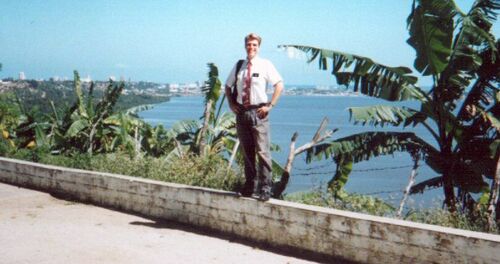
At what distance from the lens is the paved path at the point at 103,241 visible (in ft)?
16.3

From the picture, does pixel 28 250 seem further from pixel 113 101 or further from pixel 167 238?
pixel 113 101

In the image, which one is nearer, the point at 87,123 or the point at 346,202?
the point at 346,202

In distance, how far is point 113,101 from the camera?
12656 millimetres

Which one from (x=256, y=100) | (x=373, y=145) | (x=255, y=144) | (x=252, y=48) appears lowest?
(x=373, y=145)

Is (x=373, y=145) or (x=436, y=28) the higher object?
(x=436, y=28)

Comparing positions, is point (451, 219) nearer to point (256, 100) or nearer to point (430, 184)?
point (256, 100)

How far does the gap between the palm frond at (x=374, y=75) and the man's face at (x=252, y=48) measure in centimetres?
293

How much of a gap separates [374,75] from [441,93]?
1318 millimetres

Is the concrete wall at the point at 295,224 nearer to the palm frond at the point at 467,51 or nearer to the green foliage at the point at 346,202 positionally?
the green foliage at the point at 346,202

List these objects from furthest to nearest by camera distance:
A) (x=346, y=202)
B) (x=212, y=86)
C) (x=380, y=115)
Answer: (x=212, y=86)
(x=380, y=115)
(x=346, y=202)

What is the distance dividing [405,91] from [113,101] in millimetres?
7950

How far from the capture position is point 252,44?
5.33m

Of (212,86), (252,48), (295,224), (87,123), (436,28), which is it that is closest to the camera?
(295,224)

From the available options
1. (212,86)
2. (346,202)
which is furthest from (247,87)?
(212,86)
